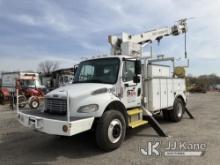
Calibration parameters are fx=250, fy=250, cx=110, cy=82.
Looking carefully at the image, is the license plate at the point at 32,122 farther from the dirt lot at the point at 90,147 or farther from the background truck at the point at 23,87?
the background truck at the point at 23,87

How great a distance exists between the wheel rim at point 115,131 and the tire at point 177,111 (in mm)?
4084

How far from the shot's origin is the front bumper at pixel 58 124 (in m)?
5.08

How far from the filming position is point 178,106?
10.1 m

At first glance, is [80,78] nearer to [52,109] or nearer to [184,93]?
[52,109]

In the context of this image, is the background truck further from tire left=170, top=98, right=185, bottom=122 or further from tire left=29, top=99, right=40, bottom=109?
tire left=170, top=98, right=185, bottom=122

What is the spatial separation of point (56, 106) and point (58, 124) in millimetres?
923

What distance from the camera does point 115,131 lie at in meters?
6.12

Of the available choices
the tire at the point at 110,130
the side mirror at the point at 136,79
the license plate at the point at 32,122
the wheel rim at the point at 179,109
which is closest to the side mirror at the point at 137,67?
the side mirror at the point at 136,79

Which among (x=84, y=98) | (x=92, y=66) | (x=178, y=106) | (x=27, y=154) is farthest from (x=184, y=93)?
(x=27, y=154)

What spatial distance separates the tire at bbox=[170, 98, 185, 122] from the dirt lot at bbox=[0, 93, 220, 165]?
76cm

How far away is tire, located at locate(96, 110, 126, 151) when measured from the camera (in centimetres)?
571

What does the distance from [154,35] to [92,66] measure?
5.36m

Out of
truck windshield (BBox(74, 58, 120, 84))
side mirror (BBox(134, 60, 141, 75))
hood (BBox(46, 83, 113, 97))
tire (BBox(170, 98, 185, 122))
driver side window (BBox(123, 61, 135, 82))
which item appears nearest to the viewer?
hood (BBox(46, 83, 113, 97))

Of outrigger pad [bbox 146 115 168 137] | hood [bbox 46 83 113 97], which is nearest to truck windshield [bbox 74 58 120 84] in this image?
hood [bbox 46 83 113 97]
